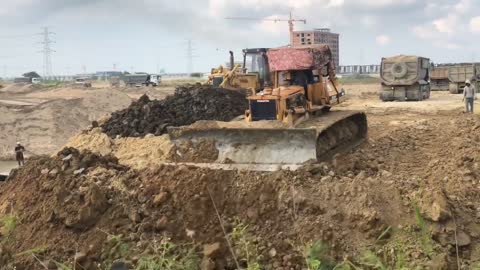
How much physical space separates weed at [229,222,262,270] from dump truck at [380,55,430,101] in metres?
20.2

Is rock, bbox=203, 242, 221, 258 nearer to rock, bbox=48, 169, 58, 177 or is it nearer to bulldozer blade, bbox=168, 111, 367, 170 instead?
bulldozer blade, bbox=168, 111, 367, 170

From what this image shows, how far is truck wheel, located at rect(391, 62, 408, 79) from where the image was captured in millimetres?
25536

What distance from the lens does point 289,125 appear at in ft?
33.0

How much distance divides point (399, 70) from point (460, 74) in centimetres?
577

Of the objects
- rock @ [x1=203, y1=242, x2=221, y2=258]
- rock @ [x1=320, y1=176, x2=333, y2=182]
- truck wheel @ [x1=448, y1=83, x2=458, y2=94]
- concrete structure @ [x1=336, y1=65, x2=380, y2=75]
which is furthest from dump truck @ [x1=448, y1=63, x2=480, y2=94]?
concrete structure @ [x1=336, y1=65, x2=380, y2=75]

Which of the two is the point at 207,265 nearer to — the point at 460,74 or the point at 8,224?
the point at 8,224

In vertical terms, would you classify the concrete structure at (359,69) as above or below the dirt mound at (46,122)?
above

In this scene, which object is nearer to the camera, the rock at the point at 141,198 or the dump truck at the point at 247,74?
the rock at the point at 141,198

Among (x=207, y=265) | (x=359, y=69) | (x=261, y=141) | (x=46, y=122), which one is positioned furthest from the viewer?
(x=359, y=69)

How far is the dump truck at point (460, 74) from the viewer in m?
29.3

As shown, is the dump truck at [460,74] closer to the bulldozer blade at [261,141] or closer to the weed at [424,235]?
the bulldozer blade at [261,141]

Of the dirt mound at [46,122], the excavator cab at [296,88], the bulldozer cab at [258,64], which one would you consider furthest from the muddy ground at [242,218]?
the dirt mound at [46,122]

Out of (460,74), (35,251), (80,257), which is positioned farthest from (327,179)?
(460,74)

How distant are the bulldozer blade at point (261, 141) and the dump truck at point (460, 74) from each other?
70.3 ft
